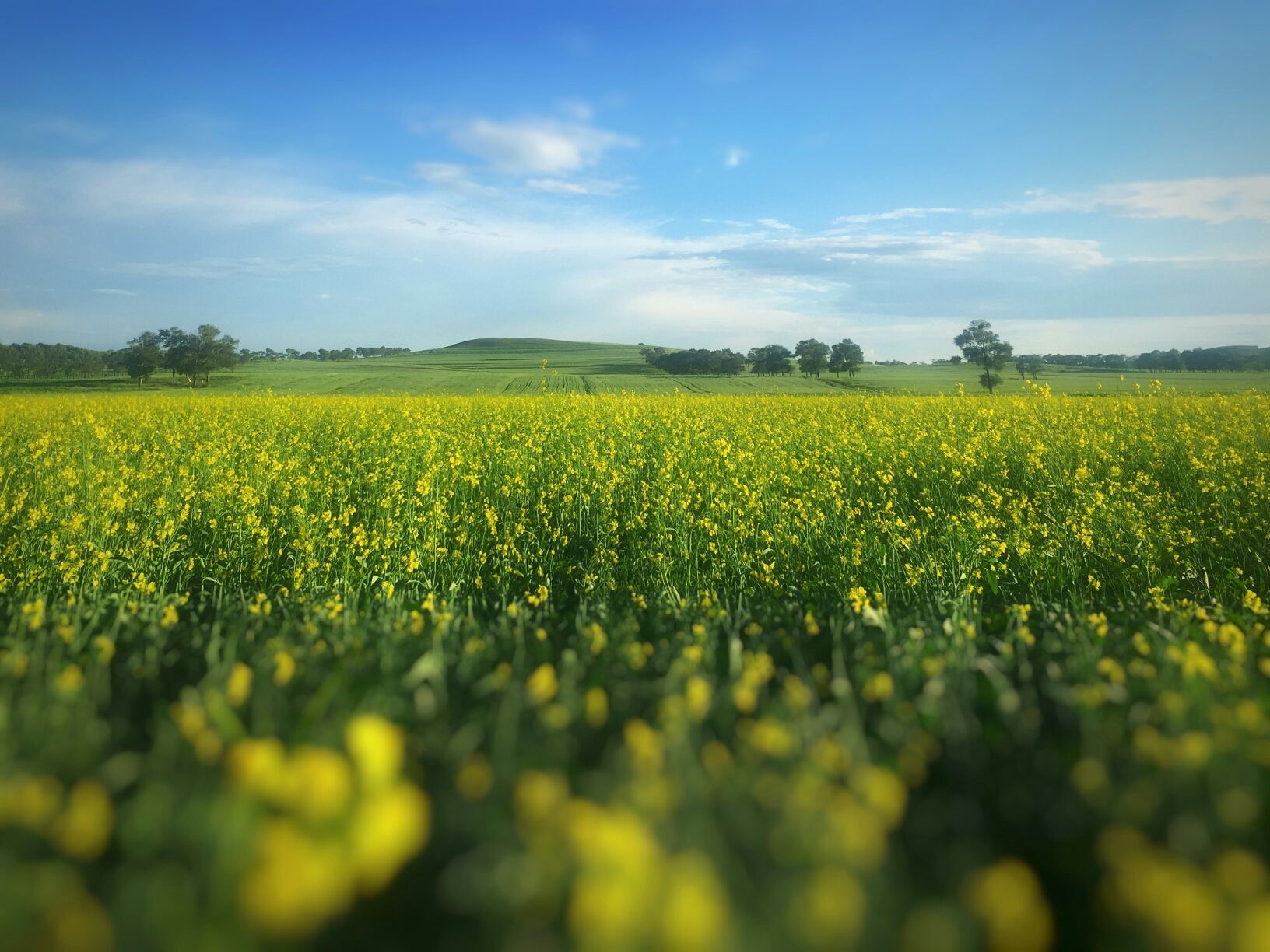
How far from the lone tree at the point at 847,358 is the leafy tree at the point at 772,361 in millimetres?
4177

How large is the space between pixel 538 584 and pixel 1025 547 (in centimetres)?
461

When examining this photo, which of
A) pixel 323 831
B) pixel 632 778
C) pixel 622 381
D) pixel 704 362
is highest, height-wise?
pixel 704 362

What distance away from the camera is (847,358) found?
62.8 meters

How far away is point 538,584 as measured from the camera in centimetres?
693

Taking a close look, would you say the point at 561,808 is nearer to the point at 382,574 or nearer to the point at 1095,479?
the point at 382,574

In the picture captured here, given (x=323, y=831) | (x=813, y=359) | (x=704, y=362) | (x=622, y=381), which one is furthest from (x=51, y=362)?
(x=323, y=831)

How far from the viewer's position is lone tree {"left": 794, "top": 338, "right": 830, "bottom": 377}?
65438 millimetres

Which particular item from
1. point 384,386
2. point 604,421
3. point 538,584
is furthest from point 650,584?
point 384,386

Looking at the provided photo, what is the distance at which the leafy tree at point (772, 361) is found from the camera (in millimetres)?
66938

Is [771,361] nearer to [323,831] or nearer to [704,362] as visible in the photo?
[704,362]

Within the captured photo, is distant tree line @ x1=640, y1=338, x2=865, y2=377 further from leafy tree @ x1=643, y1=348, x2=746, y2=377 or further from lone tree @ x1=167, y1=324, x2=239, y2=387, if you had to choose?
lone tree @ x1=167, y1=324, x2=239, y2=387

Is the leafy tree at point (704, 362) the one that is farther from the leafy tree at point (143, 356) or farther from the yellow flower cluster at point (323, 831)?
the yellow flower cluster at point (323, 831)

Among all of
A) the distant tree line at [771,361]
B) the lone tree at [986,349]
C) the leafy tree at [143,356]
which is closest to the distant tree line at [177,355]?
the leafy tree at [143,356]

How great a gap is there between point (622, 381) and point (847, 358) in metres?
23.2
